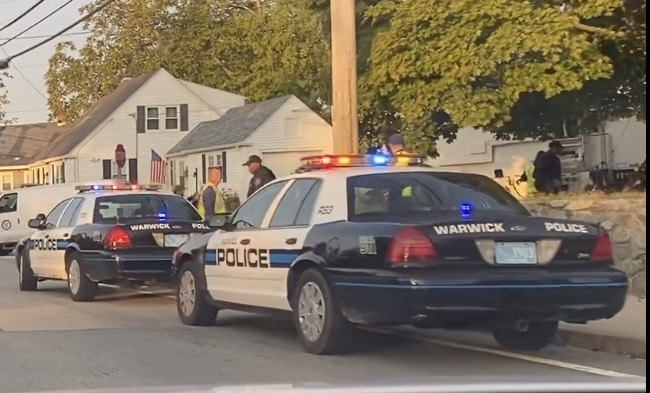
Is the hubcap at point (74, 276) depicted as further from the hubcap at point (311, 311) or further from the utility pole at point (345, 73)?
the hubcap at point (311, 311)

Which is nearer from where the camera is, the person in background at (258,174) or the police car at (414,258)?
the police car at (414,258)

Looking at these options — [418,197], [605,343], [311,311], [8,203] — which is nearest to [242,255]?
[311,311]

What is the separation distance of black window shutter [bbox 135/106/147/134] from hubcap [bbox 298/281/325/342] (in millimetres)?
Result: 38787

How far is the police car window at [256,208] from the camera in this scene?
390 inches

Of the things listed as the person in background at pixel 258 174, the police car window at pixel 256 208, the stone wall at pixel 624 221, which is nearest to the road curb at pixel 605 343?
the police car window at pixel 256 208

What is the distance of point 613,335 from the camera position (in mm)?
9109

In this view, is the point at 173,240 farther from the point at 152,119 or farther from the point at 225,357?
the point at 152,119

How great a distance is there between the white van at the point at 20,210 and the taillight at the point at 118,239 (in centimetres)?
1523

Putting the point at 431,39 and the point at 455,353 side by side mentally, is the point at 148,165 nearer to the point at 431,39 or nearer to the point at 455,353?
the point at 431,39

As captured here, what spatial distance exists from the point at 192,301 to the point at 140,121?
36808 mm

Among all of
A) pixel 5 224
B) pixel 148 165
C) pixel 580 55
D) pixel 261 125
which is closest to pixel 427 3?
pixel 580 55

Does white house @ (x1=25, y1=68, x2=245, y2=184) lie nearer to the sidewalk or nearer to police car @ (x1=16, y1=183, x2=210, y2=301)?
police car @ (x1=16, y1=183, x2=210, y2=301)

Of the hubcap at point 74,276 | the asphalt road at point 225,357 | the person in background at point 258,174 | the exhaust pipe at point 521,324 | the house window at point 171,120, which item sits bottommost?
the asphalt road at point 225,357

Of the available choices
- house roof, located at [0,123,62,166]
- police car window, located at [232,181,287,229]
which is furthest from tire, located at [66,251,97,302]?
house roof, located at [0,123,62,166]
